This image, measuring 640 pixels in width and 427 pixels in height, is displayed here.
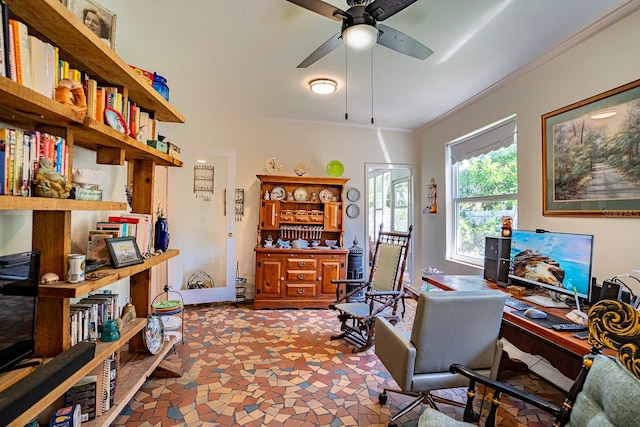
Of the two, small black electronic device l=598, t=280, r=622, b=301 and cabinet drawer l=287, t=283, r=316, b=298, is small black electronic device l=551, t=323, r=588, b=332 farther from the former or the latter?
cabinet drawer l=287, t=283, r=316, b=298

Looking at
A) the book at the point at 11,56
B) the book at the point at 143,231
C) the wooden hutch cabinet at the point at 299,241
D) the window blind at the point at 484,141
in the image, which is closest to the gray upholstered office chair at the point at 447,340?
the book at the point at 143,231

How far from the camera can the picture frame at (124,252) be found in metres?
1.84

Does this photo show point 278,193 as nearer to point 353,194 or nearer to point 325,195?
point 325,195

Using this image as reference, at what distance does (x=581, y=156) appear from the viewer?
7.95 feet

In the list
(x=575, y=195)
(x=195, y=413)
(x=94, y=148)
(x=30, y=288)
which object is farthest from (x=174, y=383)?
(x=575, y=195)

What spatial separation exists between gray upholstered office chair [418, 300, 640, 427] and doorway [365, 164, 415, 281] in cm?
387

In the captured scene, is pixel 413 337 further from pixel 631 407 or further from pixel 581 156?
pixel 581 156

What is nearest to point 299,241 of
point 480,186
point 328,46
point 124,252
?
point 480,186

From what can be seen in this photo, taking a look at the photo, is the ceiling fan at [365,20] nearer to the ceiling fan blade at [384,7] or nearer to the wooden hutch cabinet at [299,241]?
the ceiling fan blade at [384,7]

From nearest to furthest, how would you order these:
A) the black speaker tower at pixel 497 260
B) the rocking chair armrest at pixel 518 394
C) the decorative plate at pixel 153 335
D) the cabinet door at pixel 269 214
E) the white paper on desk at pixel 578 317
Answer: the rocking chair armrest at pixel 518 394 → the white paper on desk at pixel 578 317 → the decorative plate at pixel 153 335 → the black speaker tower at pixel 497 260 → the cabinet door at pixel 269 214

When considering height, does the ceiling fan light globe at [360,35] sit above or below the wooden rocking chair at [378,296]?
above

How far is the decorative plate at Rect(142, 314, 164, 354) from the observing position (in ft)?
7.59

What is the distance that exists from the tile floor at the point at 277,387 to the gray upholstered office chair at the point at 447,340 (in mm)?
473

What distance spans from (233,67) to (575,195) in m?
3.34
